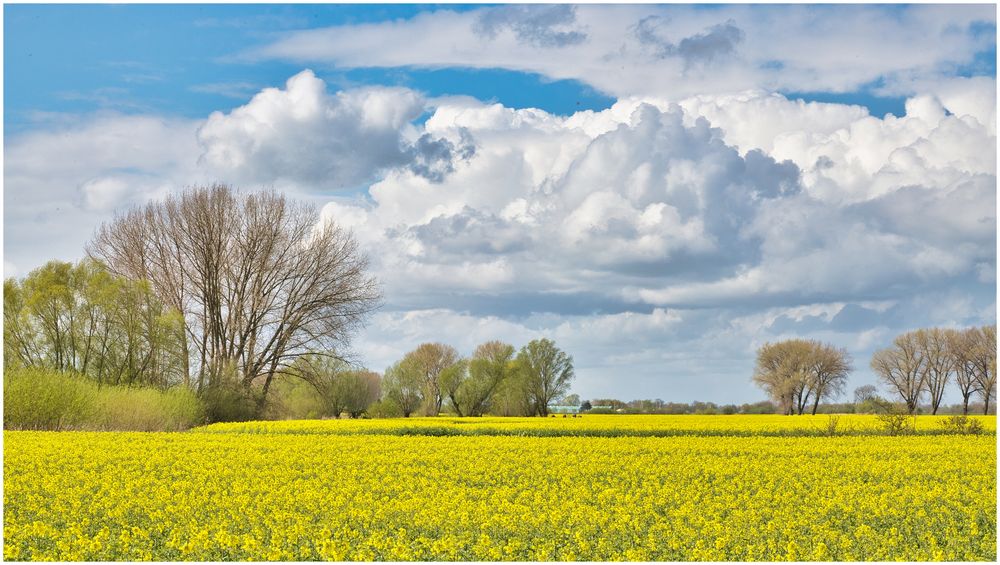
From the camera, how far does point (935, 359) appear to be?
66875 mm

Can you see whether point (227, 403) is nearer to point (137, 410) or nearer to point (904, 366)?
point (137, 410)

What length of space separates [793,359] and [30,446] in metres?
61.8

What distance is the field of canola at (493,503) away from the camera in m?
9.97

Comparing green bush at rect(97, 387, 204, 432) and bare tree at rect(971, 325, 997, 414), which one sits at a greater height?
bare tree at rect(971, 325, 997, 414)

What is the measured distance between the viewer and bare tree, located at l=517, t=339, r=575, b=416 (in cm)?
7088

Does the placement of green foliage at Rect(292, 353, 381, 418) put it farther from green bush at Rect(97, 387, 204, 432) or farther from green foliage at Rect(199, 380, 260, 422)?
green bush at Rect(97, 387, 204, 432)

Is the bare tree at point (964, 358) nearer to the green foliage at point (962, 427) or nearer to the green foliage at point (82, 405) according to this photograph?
the green foliage at point (962, 427)

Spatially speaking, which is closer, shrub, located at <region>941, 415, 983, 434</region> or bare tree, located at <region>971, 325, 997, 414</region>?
shrub, located at <region>941, 415, 983, 434</region>

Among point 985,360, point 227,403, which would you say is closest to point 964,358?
point 985,360

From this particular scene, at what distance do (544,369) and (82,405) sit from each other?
44.9 metres

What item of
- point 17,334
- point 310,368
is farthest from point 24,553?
point 310,368

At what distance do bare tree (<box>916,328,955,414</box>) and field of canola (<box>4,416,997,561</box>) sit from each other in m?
48.1

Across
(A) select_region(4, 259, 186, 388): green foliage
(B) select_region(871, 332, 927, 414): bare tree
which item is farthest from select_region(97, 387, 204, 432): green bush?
(B) select_region(871, 332, 927, 414): bare tree

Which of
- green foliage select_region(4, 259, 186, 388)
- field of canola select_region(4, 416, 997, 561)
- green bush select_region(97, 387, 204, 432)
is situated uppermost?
Answer: green foliage select_region(4, 259, 186, 388)
